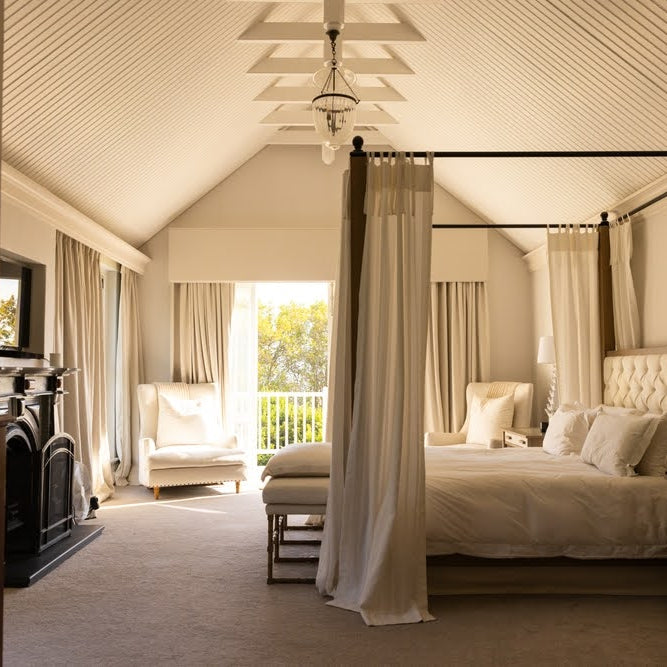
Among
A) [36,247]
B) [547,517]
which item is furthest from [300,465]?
[36,247]

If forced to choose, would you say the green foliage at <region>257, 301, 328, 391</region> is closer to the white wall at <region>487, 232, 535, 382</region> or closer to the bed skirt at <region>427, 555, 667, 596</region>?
the white wall at <region>487, 232, 535, 382</region>

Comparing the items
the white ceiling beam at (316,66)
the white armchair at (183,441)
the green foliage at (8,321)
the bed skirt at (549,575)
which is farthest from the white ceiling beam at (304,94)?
the bed skirt at (549,575)

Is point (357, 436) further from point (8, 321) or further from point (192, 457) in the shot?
point (192, 457)

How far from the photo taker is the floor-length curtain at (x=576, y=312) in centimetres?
519

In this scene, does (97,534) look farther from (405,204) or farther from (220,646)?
(405,204)

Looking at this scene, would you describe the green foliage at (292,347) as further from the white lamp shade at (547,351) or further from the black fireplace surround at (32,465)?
the black fireplace surround at (32,465)

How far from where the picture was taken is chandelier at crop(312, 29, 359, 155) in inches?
145

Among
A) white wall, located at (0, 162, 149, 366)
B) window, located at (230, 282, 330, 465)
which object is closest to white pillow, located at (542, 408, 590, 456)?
white wall, located at (0, 162, 149, 366)

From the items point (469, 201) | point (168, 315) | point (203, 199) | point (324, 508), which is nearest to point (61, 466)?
point (324, 508)

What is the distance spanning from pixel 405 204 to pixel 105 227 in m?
3.93

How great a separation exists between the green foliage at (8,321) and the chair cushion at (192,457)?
216cm

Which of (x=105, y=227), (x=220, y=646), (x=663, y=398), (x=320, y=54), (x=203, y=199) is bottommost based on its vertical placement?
(x=220, y=646)

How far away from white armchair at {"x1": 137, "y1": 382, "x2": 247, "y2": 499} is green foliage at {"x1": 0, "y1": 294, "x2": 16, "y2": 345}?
7.17 ft

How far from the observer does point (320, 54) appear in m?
6.45
